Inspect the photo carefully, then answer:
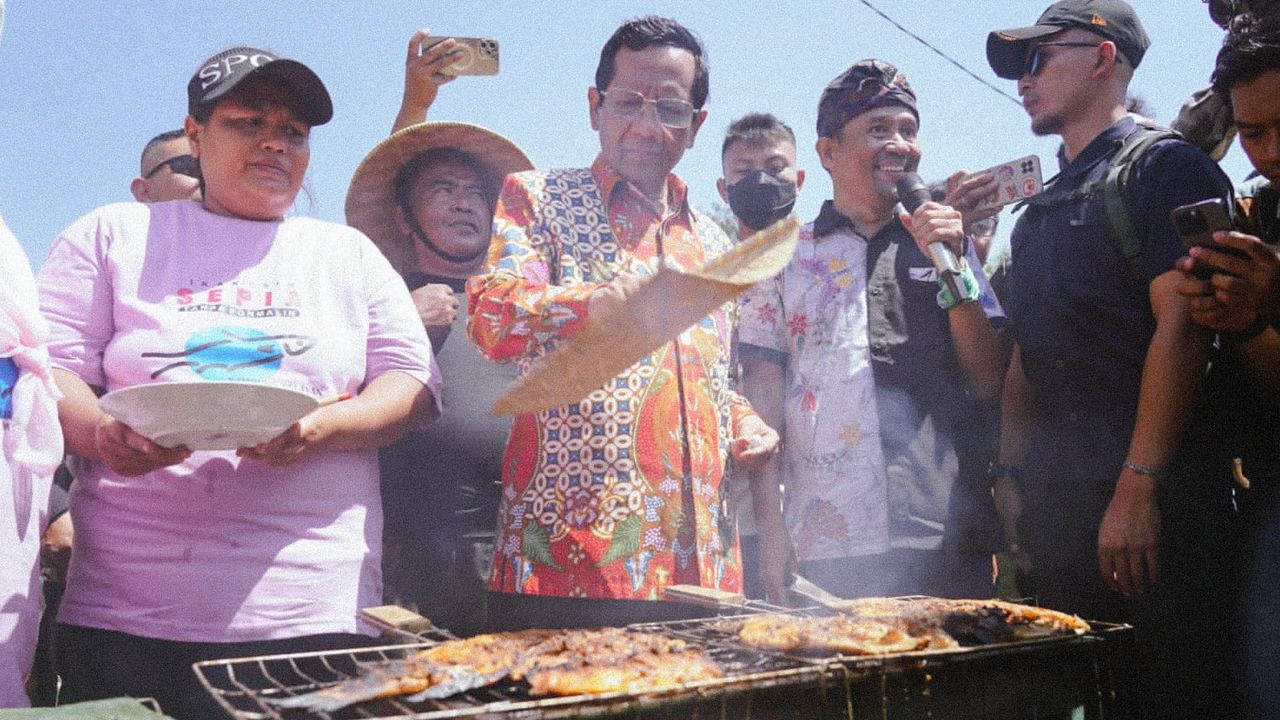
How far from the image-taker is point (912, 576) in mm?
3441

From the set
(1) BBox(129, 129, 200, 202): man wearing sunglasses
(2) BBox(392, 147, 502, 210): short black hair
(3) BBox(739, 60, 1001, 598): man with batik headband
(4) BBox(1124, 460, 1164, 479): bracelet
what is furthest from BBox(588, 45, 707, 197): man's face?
(1) BBox(129, 129, 200, 202): man wearing sunglasses

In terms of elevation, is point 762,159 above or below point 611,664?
above

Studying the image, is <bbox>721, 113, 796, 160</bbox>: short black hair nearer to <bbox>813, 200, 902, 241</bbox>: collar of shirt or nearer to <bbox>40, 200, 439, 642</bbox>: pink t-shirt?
<bbox>813, 200, 902, 241</bbox>: collar of shirt

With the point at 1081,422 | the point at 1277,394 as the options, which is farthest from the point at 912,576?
the point at 1277,394

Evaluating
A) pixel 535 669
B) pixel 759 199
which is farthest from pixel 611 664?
pixel 759 199

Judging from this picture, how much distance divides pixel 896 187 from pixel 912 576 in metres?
1.50

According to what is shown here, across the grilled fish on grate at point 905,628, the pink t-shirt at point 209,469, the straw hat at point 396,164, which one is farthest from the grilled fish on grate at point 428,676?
the straw hat at point 396,164

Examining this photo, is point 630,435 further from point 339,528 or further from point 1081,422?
point 1081,422

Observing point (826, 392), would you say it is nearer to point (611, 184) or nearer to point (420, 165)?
point (611, 184)

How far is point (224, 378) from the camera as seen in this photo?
2506mm

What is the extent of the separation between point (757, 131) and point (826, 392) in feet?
7.18

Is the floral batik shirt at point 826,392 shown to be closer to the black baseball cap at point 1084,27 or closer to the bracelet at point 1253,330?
the black baseball cap at point 1084,27

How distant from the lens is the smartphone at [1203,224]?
2689 millimetres

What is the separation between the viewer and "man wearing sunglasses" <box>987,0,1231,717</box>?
9.56 ft
